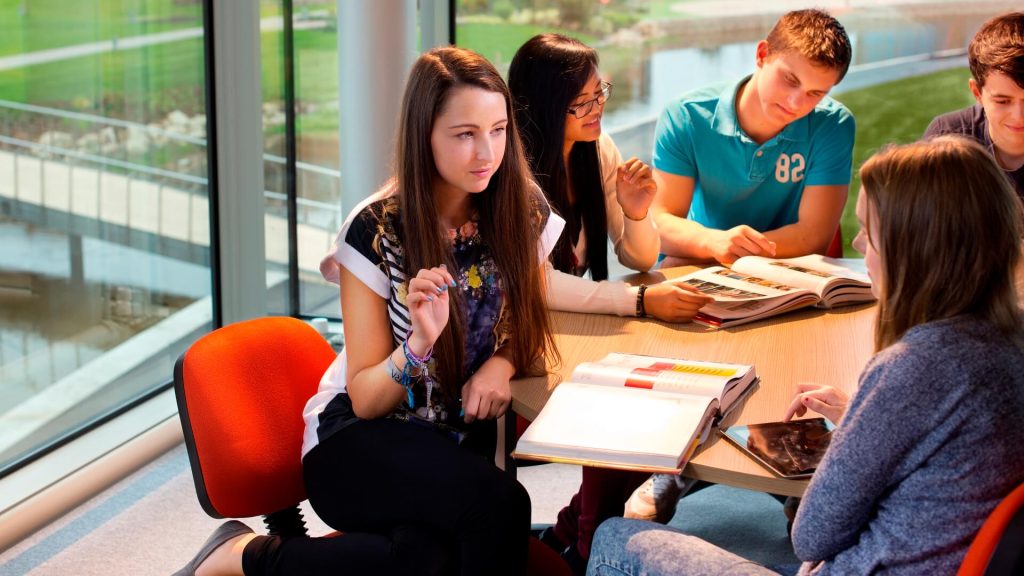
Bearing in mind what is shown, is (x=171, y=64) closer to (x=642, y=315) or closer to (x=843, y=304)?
(x=642, y=315)

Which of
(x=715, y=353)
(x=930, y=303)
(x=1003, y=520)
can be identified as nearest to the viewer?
(x=1003, y=520)

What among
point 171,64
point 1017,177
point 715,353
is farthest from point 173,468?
point 1017,177

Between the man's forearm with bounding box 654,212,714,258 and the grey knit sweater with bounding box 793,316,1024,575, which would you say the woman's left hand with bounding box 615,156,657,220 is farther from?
the grey knit sweater with bounding box 793,316,1024,575

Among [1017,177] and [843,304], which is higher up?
[1017,177]

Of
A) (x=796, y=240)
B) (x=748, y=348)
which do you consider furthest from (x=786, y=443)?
(x=796, y=240)

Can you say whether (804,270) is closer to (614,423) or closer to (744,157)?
(744,157)

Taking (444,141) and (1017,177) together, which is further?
(1017,177)

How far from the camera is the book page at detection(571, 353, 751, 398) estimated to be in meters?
1.73

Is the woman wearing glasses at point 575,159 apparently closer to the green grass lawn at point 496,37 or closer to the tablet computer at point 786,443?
the tablet computer at point 786,443

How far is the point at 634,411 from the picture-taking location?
166 cm

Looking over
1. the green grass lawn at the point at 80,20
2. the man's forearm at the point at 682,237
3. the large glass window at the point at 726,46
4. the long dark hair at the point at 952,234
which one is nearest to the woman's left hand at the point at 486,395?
the long dark hair at the point at 952,234

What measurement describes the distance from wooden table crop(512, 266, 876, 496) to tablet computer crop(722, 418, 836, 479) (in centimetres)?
2

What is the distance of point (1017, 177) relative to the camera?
2660mm

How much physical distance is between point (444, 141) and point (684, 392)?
0.61 metres
